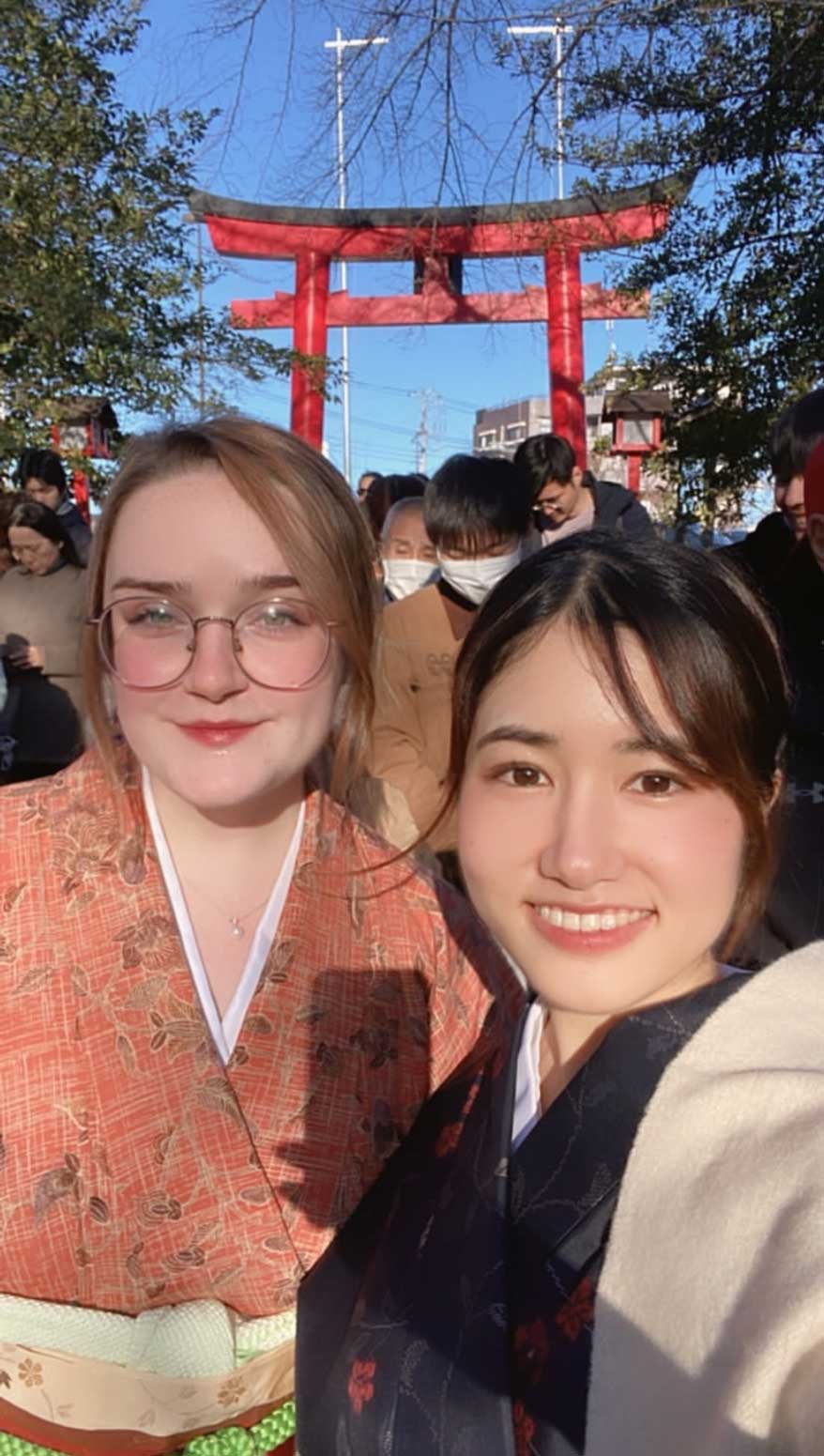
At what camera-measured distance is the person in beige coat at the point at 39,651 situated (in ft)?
12.1

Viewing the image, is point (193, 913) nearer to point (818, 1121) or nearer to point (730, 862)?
point (730, 862)

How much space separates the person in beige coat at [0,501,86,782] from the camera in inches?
146

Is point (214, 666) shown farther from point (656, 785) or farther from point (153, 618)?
point (656, 785)

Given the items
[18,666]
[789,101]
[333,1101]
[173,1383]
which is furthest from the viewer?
[18,666]

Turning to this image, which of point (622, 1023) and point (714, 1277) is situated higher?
point (622, 1023)

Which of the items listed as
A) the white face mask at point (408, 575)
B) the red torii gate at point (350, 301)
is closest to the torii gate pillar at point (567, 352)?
the red torii gate at point (350, 301)

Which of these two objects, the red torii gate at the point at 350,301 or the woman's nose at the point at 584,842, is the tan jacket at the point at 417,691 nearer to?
the woman's nose at the point at 584,842

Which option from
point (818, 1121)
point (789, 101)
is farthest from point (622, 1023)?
point (789, 101)

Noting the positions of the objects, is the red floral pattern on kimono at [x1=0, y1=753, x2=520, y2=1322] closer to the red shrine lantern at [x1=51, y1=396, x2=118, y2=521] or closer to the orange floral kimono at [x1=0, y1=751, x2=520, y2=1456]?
the orange floral kimono at [x1=0, y1=751, x2=520, y2=1456]

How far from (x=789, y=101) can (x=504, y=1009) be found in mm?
3051

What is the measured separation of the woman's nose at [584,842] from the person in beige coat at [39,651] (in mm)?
3037

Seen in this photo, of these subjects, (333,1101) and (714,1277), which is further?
(333,1101)

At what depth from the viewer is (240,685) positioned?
3.76 ft

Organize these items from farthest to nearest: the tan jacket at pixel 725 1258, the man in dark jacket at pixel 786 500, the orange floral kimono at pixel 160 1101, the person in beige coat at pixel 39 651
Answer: the person in beige coat at pixel 39 651 → the man in dark jacket at pixel 786 500 → the orange floral kimono at pixel 160 1101 → the tan jacket at pixel 725 1258
